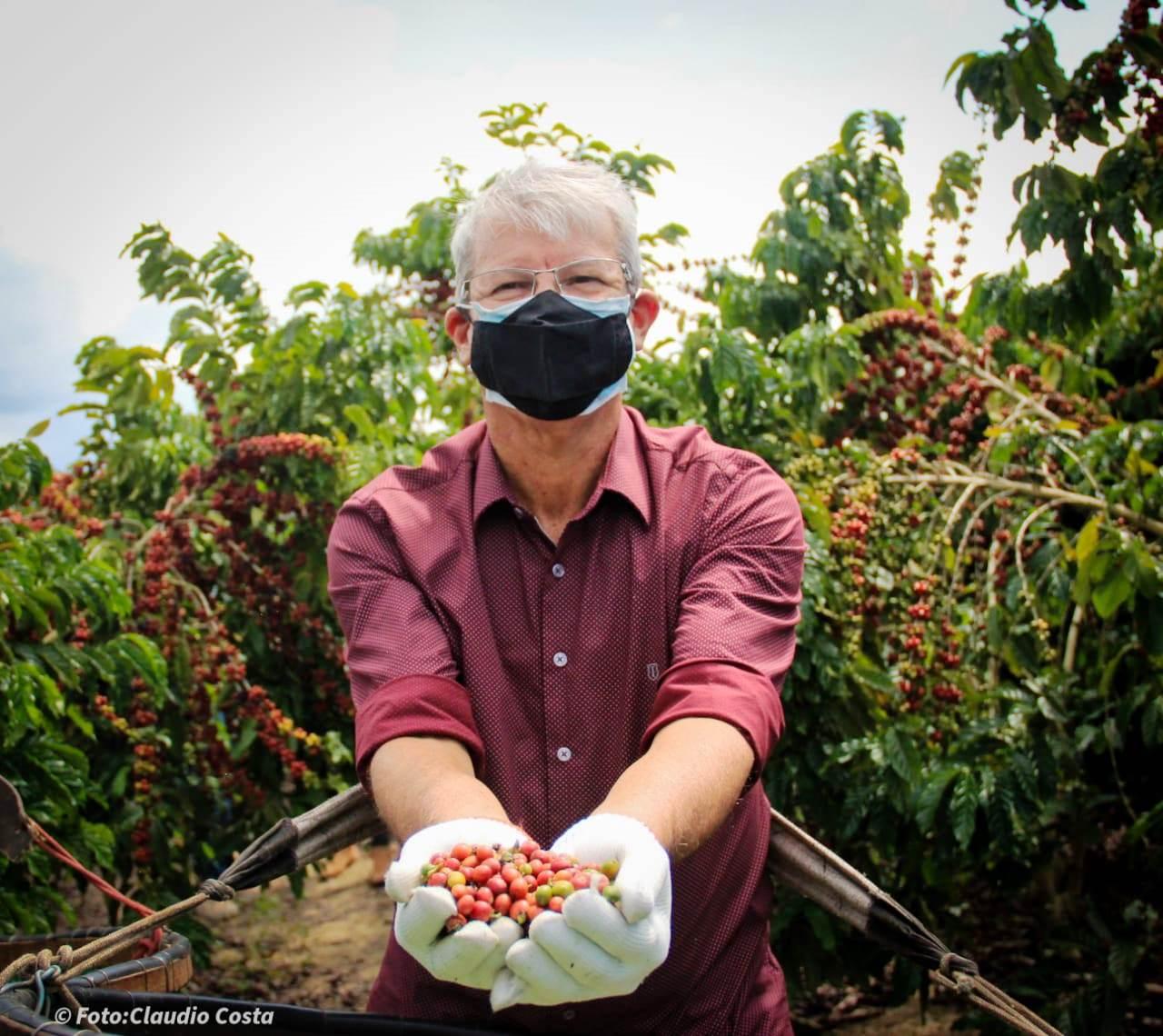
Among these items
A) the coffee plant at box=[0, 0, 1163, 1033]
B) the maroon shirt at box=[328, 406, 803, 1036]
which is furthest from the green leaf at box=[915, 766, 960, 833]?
the maroon shirt at box=[328, 406, 803, 1036]

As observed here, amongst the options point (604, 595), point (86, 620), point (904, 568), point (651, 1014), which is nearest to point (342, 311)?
point (86, 620)

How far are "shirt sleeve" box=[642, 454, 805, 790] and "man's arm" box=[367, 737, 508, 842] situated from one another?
0.27m

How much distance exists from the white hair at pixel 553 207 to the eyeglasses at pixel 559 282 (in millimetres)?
39

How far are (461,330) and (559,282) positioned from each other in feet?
0.79

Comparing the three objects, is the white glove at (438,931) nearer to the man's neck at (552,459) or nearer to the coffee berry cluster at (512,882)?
the coffee berry cluster at (512,882)

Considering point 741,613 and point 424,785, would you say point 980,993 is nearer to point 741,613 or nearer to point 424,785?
point 741,613

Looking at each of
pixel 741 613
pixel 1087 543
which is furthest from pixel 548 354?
pixel 1087 543

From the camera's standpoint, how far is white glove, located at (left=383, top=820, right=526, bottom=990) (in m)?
1.29

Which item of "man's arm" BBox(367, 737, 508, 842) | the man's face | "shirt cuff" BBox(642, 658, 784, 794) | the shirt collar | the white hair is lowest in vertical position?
"man's arm" BBox(367, 737, 508, 842)

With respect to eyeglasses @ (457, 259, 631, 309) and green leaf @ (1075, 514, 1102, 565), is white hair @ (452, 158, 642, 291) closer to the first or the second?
eyeglasses @ (457, 259, 631, 309)

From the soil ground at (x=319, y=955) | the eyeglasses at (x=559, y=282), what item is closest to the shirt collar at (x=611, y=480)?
the eyeglasses at (x=559, y=282)

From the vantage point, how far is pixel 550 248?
1984mm

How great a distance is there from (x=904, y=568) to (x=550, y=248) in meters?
1.45

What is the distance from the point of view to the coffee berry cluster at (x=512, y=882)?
1308 mm
